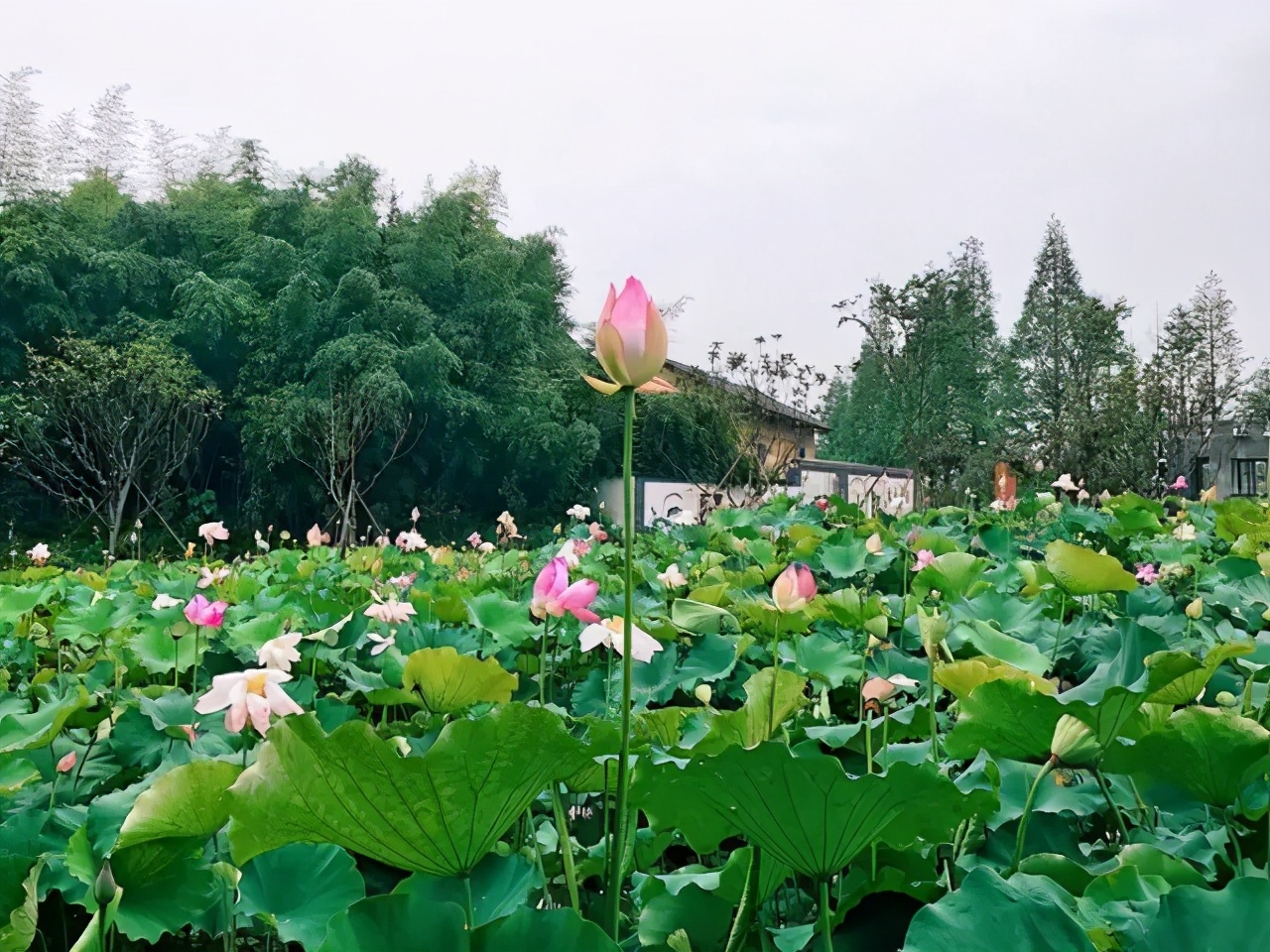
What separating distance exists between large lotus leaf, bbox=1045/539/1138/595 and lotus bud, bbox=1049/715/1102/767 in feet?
1.15

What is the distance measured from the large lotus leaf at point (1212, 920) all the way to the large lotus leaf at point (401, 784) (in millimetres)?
217

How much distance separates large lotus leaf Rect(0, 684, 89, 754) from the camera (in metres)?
0.64

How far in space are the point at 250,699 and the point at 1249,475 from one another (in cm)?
1882

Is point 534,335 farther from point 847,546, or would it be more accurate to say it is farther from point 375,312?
point 847,546

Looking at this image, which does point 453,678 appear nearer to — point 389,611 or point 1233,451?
point 389,611

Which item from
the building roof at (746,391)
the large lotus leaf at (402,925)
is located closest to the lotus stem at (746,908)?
the large lotus leaf at (402,925)

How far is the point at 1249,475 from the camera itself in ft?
52.0

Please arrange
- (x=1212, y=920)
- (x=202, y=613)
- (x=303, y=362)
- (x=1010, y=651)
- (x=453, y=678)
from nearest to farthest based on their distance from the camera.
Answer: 1. (x=1212, y=920)
2. (x=453, y=678)
3. (x=1010, y=651)
4. (x=202, y=613)
5. (x=303, y=362)

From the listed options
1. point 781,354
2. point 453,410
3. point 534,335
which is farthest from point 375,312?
point 781,354

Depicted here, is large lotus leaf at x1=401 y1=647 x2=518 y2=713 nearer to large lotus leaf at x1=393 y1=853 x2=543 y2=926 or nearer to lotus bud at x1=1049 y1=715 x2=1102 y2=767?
large lotus leaf at x1=393 y1=853 x2=543 y2=926

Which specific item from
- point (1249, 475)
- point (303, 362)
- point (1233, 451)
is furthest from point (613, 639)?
point (1233, 451)

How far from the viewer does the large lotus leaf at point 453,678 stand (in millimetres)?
622

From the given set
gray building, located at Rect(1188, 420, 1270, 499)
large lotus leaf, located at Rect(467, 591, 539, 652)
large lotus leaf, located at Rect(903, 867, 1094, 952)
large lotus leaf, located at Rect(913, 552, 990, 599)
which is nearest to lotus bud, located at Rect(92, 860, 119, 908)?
large lotus leaf, located at Rect(903, 867, 1094, 952)

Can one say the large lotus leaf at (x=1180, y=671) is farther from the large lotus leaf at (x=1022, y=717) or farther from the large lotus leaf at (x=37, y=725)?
the large lotus leaf at (x=37, y=725)
